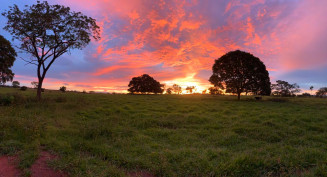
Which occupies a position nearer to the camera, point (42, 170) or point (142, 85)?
point (42, 170)

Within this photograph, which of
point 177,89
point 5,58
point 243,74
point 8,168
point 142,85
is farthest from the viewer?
point 177,89

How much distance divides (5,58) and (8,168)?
36.3 meters

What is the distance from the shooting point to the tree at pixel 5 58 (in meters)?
27.2

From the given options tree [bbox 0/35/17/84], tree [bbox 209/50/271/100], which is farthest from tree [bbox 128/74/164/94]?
tree [bbox 0/35/17/84]

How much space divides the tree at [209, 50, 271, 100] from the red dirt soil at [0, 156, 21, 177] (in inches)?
1370

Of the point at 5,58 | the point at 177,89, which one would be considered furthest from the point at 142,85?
the point at 177,89

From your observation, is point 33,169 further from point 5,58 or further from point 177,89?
point 177,89

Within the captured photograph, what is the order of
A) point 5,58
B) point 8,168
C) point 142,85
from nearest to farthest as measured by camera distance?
point 8,168 → point 5,58 → point 142,85

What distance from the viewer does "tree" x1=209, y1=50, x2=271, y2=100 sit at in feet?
104

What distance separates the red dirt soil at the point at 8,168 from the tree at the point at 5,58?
3526cm

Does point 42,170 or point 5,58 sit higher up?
point 5,58

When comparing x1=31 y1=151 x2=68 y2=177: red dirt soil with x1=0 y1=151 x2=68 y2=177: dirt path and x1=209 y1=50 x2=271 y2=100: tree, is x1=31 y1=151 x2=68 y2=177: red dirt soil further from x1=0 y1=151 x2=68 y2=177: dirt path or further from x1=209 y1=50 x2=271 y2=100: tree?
x1=209 y1=50 x2=271 y2=100: tree

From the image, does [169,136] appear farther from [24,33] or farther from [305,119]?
[24,33]

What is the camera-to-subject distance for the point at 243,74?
3206 cm
